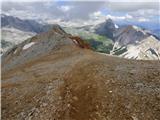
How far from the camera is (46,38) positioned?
7919cm

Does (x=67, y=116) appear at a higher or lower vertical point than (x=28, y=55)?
Result: higher

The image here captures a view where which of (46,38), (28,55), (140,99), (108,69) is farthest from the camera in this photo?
(46,38)

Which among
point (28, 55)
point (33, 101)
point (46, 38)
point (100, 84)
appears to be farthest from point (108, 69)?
point (46, 38)

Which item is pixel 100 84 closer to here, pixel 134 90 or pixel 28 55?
pixel 134 90

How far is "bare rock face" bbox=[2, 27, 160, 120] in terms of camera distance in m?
33.1

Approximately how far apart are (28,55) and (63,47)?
1052 centimetres

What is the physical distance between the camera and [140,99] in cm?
3478

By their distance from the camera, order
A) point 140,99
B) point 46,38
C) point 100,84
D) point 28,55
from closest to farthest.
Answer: point 140,99, point 100,84, point 28,55, point 46,38

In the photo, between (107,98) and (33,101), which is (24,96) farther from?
(107,98)

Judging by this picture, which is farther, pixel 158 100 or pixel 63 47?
pixel 63 47

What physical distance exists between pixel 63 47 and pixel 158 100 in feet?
108

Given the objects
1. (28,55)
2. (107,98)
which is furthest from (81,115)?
(28,55)

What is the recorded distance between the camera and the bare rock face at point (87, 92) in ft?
109

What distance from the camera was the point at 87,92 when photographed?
36.0 meters
